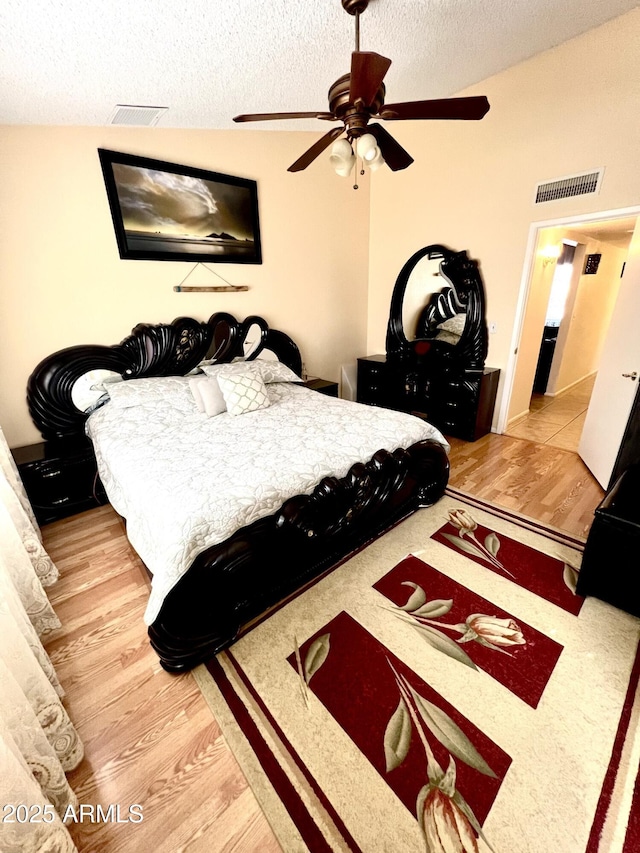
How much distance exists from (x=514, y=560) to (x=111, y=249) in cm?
352

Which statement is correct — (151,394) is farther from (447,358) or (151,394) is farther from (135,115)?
(447,358)

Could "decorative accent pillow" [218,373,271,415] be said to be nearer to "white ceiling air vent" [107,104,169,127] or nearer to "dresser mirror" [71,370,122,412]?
"dresser mirror" [71,370,122,412]

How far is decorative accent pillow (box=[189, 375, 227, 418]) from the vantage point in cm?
262

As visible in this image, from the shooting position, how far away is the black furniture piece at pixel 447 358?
11.7 feet

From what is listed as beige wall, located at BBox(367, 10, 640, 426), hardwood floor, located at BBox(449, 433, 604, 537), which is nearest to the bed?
hardwood floor, located at BBox(449, 433, 604, 537)

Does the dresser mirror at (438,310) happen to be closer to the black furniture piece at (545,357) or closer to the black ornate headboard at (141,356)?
the black ornate headboard at (141,356)

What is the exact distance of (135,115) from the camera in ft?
7.91

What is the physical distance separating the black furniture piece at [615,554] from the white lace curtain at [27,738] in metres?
2.12

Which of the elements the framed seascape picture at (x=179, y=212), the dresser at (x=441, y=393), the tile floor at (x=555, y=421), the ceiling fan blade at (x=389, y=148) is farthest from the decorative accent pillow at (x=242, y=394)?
the tile floor at (x=555, y=421)

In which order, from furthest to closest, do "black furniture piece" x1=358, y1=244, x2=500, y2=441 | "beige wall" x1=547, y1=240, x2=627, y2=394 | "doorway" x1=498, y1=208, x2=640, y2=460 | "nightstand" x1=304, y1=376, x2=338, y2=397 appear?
"beige wall" x1=547, y1=240, x2=627, y2=394 → "nightstand" x1=304, y1=376, x2=338, y2=397 → "black furniture piece" x1=358, y1=244, x2=500, y2=441 → "doorway" x1=498, y1=208, x2=640, y2=460

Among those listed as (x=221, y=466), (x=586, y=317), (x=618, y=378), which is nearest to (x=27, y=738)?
(x=221, y=466)

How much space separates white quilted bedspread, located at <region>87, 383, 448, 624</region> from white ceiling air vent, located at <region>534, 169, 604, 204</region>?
93.9 inches

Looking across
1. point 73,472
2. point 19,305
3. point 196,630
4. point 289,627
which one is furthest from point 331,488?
point 19,305

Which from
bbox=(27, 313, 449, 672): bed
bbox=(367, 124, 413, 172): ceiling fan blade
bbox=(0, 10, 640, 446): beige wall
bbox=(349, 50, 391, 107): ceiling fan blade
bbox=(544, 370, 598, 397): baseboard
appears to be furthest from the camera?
bbox=(544, 370, 598, 397): baseboard
